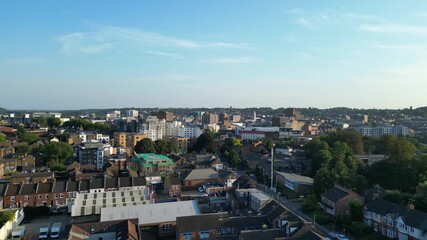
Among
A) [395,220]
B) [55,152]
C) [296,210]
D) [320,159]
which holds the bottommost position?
[296,210]

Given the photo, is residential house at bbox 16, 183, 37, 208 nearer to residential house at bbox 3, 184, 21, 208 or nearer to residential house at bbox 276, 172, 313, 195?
residential house at bbox 3, 184, 21, 208

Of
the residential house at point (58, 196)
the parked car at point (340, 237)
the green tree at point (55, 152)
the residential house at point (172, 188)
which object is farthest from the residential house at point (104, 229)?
the green tree at point (55, 152)

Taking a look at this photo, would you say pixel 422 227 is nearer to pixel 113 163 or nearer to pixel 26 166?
pixel 113 163

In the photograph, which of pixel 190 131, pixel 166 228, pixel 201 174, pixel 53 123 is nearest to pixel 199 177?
pixel 201 174

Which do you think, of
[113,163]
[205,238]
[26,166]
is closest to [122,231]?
[205,238]

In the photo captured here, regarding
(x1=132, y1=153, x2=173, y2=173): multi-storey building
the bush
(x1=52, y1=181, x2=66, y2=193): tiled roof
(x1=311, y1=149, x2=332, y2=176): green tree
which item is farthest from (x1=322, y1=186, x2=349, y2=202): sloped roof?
the bush

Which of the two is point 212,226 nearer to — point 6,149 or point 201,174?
point 201,174
